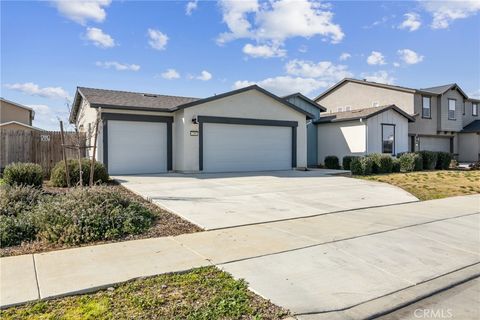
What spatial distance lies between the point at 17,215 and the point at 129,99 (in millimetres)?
10992

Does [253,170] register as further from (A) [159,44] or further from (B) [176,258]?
(B) [176,258]

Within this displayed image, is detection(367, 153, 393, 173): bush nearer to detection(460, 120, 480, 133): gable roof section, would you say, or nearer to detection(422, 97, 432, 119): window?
detection(422, 97, 432, 119): window

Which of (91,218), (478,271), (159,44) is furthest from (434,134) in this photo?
(91,218)

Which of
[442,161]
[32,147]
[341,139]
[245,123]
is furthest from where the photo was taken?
[341,139]

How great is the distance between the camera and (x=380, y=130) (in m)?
22.2

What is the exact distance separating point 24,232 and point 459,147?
34.7 m

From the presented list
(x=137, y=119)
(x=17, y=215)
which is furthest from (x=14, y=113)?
(x=17, y=215)

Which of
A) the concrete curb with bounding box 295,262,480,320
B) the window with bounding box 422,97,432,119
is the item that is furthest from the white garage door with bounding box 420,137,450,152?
the concrete curb with bounding box 295,262,480,320

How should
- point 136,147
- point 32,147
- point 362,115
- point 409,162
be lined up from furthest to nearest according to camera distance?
point 362,115 → point 409,162 → point 136,147 → point 32,147

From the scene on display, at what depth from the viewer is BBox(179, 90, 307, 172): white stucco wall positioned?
54.4ft

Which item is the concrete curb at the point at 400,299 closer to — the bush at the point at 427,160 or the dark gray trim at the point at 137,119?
the dark gray trim at the point at 137,119

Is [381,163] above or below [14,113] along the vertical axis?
below

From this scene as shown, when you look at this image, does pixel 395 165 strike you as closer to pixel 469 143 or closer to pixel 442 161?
pixel 442 161

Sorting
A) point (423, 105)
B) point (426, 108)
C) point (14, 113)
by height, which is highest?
point (14, 113)
